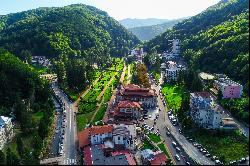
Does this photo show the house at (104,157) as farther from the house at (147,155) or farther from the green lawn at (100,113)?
the green lawn at (100,113)

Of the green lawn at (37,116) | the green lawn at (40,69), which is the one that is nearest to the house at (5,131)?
the green lawn at (37,116)

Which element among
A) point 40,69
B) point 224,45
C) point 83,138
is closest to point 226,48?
point 224,45

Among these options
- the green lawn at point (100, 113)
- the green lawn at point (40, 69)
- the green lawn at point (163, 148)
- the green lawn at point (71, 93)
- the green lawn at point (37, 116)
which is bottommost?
Result: the green lawn at point (163, 148)

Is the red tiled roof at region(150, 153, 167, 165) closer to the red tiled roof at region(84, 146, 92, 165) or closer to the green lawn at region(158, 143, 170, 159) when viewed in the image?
the green lawn at region(158, 143, 170, 159)

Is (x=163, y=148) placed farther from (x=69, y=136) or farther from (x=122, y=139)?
(x=69, y=136)

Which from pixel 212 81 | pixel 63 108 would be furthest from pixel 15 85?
pixel 212 81

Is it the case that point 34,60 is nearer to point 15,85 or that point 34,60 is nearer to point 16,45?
point 16,45
